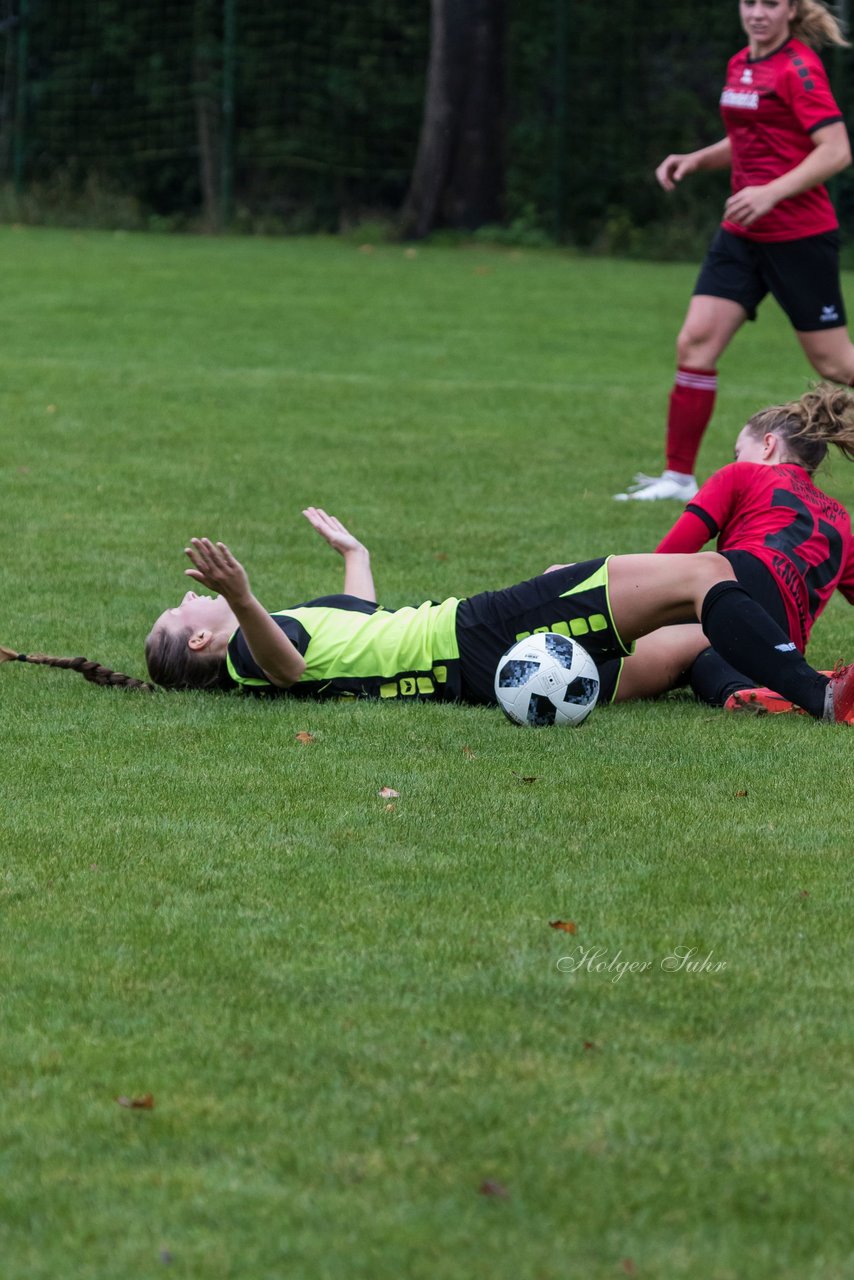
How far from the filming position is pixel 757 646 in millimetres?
5246

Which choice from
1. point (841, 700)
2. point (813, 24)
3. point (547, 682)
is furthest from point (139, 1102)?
point (813, 24)

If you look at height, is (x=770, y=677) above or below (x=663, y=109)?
below

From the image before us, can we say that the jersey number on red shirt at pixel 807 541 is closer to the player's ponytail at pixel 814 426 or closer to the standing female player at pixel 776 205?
the player's ponytail at pixel 814 426

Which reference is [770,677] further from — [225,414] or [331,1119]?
[225,414]

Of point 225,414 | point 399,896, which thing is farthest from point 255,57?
point 399,896

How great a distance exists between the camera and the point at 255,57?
80.7 feet

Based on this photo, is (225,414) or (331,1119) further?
(225,414)

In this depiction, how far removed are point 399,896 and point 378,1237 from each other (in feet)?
4.33

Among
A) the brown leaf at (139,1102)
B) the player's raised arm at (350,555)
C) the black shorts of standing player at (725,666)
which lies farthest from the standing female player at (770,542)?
the brown leaf at (139,1102)

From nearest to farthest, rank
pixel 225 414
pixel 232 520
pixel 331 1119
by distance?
pixel 331 1119
pixel 232 520
pixel 225 414

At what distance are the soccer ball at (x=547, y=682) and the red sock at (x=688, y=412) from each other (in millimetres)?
4075

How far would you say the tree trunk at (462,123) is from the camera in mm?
22969

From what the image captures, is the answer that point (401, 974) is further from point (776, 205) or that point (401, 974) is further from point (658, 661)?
point (776, 205)

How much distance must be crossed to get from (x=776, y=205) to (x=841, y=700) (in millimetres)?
4175
